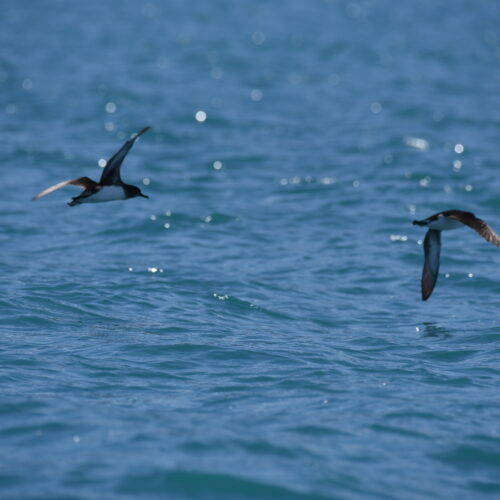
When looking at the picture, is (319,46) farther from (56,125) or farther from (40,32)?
(56,125)

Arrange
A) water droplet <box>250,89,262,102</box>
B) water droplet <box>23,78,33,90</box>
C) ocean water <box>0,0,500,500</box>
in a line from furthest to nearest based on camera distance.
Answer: water droplet <box>250,89,262,102</box> → water droplet <box>23,78,33,90</box> → ocean water <box>0,0,500,500</box>

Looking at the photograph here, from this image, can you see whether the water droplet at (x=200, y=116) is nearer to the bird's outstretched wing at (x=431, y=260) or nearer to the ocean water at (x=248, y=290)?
the ocean water at (x=248, y=290)

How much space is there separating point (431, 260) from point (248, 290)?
2786 mm

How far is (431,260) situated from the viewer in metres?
12.9

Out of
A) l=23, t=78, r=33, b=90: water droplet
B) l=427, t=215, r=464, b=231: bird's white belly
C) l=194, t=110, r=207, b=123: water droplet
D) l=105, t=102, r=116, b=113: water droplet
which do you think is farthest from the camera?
l=23, t=78, r=33, b=90: water droplet

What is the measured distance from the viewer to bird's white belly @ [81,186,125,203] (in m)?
11.3

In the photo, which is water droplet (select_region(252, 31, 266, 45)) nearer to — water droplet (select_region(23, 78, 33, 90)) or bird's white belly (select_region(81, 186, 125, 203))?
water droplet (select_region(23, 78, 33, 90))

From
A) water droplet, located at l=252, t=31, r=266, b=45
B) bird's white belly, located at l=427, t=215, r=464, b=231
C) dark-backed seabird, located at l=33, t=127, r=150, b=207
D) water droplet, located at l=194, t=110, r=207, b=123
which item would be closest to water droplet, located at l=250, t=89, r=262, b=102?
water droplet, located at l=194, t=110, r=207, b=123

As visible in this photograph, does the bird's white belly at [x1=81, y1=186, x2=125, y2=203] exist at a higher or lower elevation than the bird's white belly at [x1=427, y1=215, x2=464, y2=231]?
higher

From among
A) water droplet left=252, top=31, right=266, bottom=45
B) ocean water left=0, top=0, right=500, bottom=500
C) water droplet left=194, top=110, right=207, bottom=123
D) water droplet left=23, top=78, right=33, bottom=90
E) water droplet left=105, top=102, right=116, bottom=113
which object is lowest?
ocean water left=0, top=0, right=500, bottom=500

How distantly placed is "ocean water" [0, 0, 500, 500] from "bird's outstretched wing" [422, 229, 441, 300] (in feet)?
1.67

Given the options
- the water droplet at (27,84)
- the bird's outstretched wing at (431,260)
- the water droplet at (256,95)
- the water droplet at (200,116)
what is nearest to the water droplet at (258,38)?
the water droplet at (256,95)

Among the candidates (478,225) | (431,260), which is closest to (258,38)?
(431,260)

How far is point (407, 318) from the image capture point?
41.8ft
